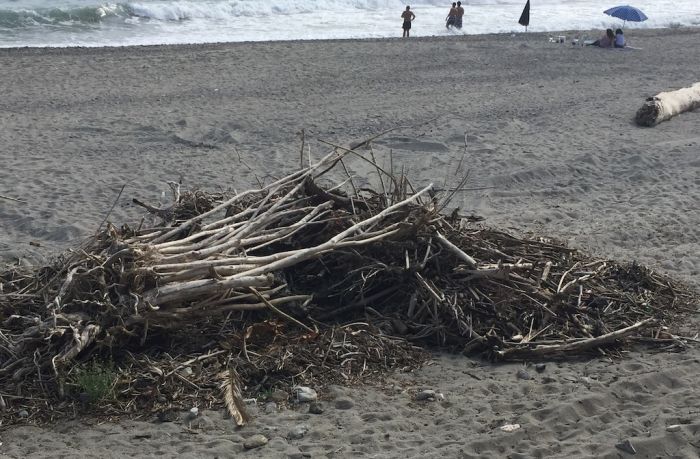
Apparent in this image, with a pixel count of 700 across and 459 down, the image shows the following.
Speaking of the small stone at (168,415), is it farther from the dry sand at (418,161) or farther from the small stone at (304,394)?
the small stone at (304,394)

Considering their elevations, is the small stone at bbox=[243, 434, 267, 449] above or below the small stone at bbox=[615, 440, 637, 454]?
below

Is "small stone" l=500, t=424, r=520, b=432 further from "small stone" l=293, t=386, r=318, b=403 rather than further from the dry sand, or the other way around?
"small stone" l=293, t=386, r=318, b=403

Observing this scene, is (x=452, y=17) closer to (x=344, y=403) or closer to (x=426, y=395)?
(x=426, y=395)

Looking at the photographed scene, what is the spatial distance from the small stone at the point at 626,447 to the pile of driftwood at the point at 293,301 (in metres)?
1.04

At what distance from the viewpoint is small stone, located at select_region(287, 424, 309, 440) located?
4.52 metres

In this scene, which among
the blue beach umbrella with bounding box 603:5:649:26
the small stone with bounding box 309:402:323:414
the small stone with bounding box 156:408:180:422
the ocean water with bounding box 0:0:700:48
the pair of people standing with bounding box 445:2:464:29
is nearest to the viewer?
the small stone with bounding box 156:408:180:422

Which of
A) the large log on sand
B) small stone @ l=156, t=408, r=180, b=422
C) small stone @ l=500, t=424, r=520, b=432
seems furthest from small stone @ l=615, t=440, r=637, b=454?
the large log on sand

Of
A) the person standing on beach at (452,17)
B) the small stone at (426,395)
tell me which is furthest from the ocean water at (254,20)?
the small stone at (426,395)

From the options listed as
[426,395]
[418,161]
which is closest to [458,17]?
[418,161]

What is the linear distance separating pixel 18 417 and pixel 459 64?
40.6ft

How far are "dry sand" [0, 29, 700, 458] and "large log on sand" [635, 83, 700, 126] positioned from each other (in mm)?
174

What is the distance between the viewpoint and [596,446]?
4418mm

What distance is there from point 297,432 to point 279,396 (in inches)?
14.7

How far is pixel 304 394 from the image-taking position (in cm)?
487
